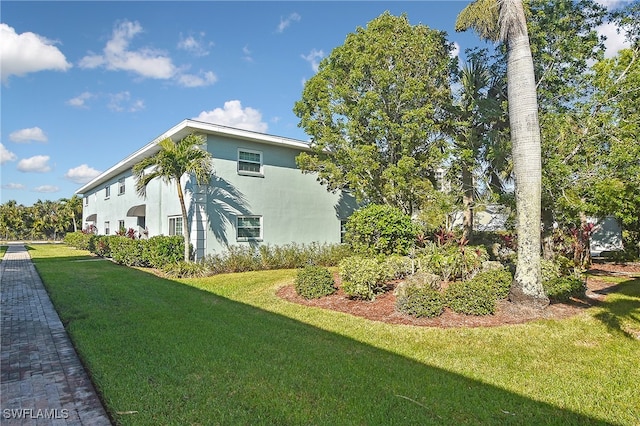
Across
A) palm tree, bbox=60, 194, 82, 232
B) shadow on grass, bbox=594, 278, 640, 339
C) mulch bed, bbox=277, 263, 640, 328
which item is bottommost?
shadow on grass, bbox=594, 278, 640, 339

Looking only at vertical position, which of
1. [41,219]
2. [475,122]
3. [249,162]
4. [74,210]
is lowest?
[41,219]

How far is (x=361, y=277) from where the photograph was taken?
29.1 feet

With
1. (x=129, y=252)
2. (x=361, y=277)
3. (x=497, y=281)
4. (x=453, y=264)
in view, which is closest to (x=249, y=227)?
(x=129, y=252)

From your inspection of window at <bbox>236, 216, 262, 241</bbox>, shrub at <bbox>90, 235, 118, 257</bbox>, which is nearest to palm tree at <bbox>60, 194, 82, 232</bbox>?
shrub at <bbox>90, 235, 118, 257</bbox>

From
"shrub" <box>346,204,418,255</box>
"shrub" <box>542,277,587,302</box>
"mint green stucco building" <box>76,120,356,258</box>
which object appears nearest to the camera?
"shrub" <box>542,277,587,302</box>

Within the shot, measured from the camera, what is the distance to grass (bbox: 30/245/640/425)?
374cm

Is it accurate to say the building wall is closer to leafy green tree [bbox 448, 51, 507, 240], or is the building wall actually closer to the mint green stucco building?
the mint green stucco building

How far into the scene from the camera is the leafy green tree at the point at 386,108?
13336 mm

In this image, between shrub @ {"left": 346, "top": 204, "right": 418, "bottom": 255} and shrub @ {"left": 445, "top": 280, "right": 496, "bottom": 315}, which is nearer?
shrub @ {"left": 445, "top": 280, "right": 496, "bottom": 315}

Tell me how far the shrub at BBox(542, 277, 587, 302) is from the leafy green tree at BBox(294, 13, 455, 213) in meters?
5.76

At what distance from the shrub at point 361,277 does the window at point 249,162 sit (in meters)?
8.65

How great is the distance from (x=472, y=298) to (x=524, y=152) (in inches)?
130

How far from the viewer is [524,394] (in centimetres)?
416

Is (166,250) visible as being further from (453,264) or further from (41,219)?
(41,219)
